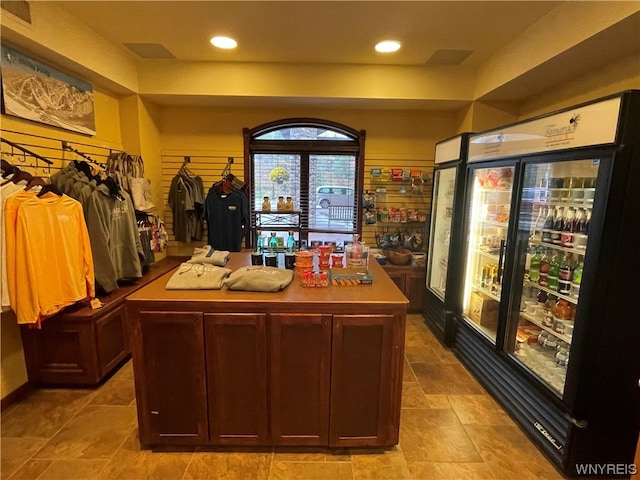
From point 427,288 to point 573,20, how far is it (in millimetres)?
2858

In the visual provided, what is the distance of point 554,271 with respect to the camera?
8.17 ft

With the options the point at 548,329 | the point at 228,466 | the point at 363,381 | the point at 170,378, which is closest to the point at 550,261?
the point at 548,329

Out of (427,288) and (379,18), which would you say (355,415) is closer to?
(427,288)

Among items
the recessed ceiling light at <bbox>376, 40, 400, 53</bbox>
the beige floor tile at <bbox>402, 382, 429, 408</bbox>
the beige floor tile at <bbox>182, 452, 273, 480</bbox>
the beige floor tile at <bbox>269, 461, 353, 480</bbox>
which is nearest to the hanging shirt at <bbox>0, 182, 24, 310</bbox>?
the beige floor tile at <bbox>182, 452, 273, 480</bbox>

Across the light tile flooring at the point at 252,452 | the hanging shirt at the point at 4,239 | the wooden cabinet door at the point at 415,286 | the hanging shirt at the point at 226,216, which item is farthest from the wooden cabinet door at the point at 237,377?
the wooden cabinet door at the point at 415,286

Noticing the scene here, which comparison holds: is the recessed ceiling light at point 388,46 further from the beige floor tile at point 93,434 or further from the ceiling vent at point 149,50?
the beige floor tile at point 93,434

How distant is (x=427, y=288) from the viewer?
4.23m

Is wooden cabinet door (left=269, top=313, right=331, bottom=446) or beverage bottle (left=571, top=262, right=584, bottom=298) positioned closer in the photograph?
wooden cabinet door (left=269, top=313, right=331, bottom=446)

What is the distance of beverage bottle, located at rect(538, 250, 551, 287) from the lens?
2.54 meters

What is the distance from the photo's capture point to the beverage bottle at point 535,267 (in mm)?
2637

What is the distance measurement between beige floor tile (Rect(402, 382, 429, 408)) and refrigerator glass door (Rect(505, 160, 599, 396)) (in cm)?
79

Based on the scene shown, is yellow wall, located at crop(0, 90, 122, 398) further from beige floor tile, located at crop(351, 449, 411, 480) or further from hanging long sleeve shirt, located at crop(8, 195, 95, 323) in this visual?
beige floor tile, located at crop(351, 449, 411, 480)

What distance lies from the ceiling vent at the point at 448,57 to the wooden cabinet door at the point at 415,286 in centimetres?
240

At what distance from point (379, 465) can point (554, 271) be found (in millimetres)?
1812
